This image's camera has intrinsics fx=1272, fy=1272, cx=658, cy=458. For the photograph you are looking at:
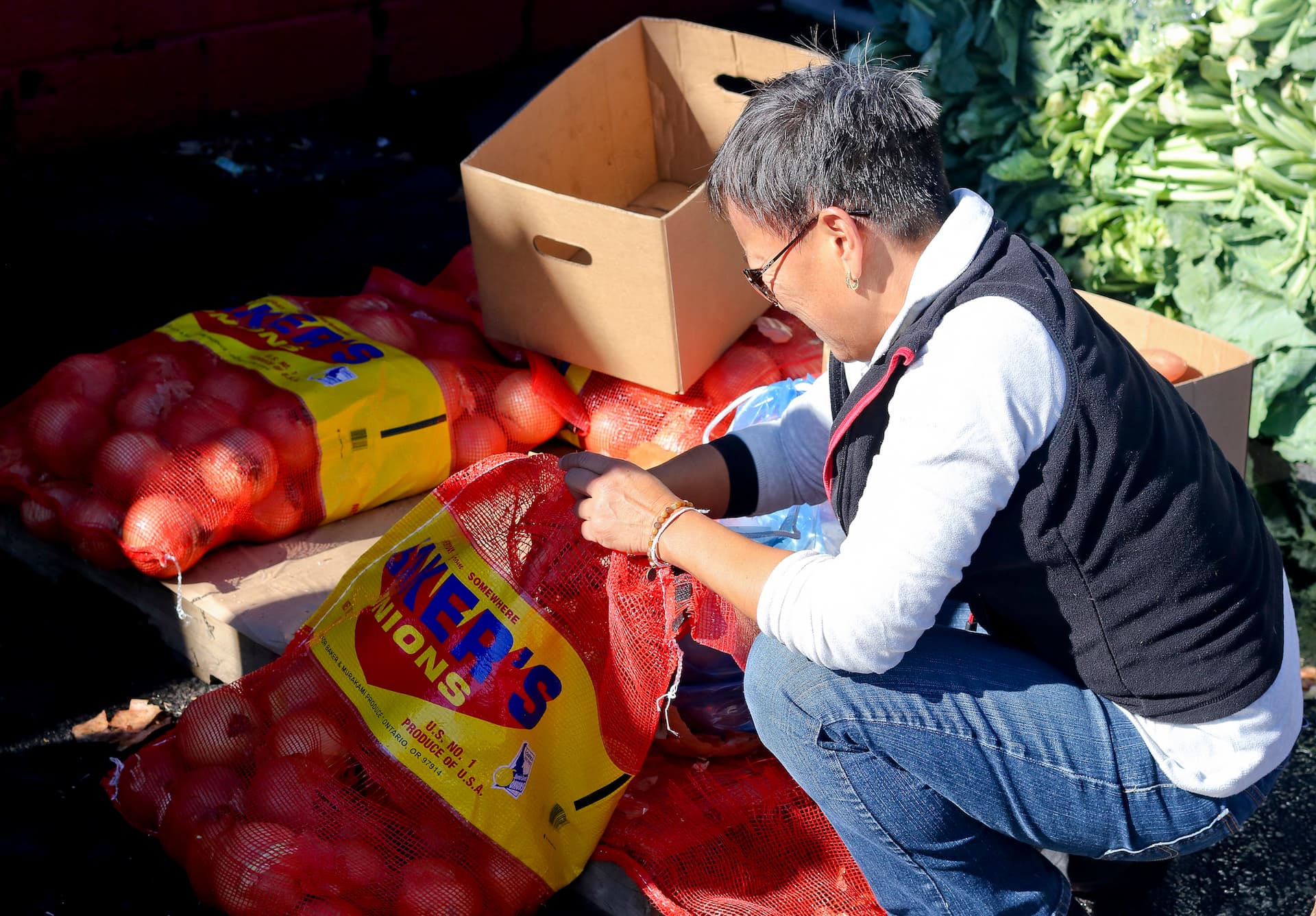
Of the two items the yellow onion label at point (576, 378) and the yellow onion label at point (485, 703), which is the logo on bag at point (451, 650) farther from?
the yellow onion label at point (576, 378)

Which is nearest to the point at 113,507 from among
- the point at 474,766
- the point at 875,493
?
the point at 474,766

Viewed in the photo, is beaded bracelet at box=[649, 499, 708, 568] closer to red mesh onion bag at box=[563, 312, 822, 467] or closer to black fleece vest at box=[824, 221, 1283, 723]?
black fleece vest at box=[824, 221, 1283, 723]

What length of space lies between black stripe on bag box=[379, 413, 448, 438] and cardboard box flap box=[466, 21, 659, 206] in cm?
59

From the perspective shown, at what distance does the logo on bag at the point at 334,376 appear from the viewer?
2834 mm

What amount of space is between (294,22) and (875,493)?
4496 millimetres

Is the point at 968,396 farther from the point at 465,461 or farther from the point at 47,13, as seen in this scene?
the point at 47,13

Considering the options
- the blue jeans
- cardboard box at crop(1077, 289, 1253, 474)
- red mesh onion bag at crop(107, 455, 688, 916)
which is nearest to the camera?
the blue jeans

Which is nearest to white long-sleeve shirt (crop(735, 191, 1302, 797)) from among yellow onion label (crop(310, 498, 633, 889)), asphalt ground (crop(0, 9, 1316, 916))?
yellow onion label (crop(310, 498, 633, 889))

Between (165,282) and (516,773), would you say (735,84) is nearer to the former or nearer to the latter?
(165,282)

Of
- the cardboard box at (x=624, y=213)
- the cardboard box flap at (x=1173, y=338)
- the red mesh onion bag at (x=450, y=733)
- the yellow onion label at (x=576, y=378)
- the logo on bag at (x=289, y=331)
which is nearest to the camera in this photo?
the red mesh onion bag at (x=450, y=733)

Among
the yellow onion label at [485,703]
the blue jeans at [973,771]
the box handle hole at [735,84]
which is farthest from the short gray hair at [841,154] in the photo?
the box handle hole at [735,84]

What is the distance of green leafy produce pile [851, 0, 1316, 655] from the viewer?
10.6 feet

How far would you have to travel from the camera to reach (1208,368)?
274 cm

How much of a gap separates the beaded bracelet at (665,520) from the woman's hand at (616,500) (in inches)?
0.4
